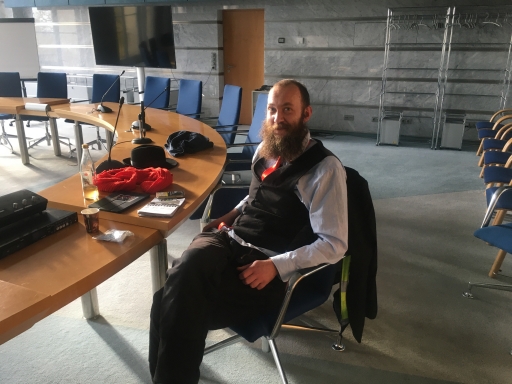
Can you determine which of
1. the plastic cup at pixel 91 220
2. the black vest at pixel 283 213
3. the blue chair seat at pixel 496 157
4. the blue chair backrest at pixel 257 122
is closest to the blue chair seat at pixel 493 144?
the blue chair seat at pixel 496 157

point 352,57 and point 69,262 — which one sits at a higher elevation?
point 352,57

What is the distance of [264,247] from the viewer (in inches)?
66.2

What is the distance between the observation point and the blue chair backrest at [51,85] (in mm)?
5633

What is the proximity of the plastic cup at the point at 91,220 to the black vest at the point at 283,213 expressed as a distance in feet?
1.78

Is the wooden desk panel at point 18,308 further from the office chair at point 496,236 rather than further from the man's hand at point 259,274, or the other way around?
the office chair at point 496,236

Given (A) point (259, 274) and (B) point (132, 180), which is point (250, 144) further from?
(A) point (259, 274)

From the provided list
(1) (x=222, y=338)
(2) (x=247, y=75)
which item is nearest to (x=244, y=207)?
(1) (x=222, y=338)

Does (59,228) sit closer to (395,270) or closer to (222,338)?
(222,338)

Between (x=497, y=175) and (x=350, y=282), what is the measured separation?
202 centimetres

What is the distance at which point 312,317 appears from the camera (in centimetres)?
226

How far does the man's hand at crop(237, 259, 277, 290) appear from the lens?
4.95 feet

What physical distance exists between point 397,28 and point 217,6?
2.98 metres

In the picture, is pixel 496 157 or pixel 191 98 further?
pixel 191 98

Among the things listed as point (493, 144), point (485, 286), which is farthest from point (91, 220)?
point (493, 144)
